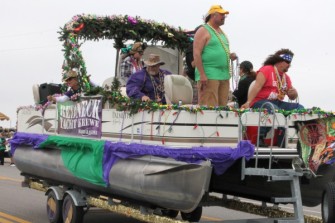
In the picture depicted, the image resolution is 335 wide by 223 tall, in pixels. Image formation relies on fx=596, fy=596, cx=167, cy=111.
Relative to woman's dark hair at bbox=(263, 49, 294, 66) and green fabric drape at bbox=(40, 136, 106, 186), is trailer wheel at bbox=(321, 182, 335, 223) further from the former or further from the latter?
green fabric drape at bbox=(40, 136, 106, 186)

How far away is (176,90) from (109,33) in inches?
116

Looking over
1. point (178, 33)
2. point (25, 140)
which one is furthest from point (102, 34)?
point (25, 140)

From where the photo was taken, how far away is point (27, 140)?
1039cm

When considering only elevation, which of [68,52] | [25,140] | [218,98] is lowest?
[25,140]

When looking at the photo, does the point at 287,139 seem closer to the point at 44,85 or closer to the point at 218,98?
the point at 218,98

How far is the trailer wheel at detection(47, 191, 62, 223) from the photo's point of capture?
9445mm

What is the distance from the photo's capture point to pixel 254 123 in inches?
262

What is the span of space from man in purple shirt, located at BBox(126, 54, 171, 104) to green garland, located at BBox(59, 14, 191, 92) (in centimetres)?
76

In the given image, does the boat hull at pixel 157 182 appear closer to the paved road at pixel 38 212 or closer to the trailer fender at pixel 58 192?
the trailer fender at pixel 58 192

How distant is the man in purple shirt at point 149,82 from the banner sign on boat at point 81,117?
0.53 meters

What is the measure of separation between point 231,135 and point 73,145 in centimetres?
296

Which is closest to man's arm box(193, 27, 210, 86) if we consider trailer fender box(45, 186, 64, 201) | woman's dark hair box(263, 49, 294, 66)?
woman's dark hair box(263, 49, 294, 66)

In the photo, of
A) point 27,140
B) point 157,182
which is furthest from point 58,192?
point 157,182

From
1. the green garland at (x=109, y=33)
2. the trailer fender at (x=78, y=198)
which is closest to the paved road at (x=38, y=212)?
the trailer fender at (x=78, y=198)
